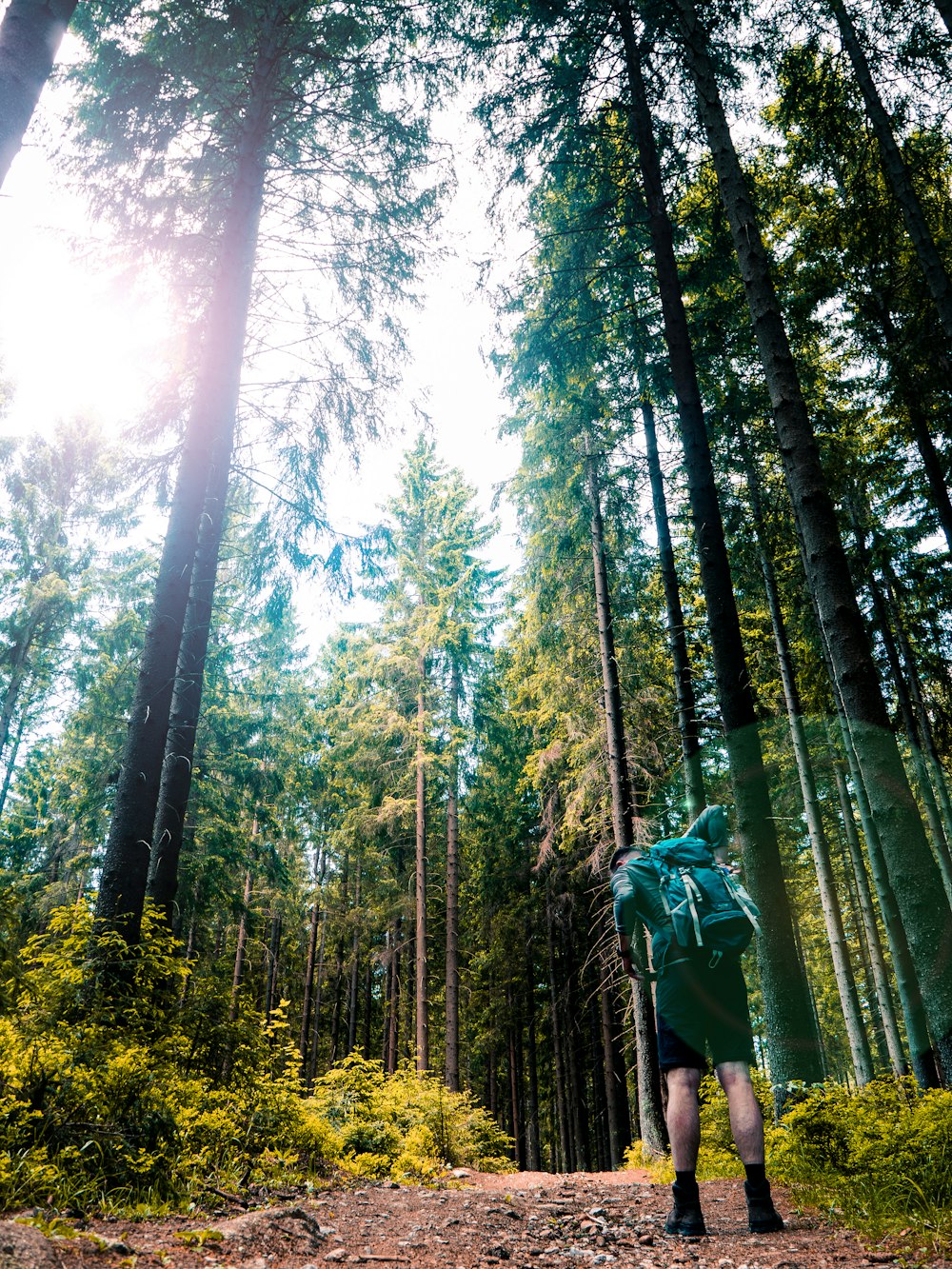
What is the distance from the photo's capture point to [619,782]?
11.5 m

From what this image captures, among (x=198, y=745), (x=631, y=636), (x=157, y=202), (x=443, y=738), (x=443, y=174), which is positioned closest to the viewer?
(x=157, y=202)

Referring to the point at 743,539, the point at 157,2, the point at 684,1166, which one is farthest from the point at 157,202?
the point at 684,1166

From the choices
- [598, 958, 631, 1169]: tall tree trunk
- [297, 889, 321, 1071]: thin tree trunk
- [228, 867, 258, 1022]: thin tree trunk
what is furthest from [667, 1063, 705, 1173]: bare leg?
[297, 889, 321, 1071]: thin tree trunk

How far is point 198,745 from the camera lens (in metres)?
16.5

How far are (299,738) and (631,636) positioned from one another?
13827 mm

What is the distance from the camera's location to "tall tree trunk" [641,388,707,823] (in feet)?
31.8

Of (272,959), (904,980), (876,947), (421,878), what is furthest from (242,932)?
(904,980)

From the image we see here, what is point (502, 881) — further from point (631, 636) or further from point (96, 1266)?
point (96, 1266)

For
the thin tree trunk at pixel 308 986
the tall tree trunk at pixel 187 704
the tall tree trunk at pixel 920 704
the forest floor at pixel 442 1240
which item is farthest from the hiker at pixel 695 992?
the thin tree trunk at pixel 308 986

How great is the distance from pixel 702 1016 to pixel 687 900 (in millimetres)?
553

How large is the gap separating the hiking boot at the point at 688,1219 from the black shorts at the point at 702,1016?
0.57m

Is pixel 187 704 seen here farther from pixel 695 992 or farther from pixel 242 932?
pixel 242 932

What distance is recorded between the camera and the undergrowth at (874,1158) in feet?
10.9

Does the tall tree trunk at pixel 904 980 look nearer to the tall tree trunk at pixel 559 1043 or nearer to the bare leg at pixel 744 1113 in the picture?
the bare leg at pixel 744 1113
